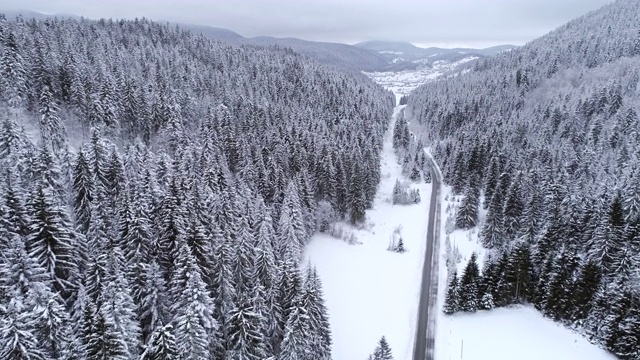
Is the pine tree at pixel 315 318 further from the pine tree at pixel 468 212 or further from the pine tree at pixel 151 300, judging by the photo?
the pine tree at pixel 468 212

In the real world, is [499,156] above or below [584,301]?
above

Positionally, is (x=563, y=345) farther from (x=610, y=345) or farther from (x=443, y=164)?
(x=443, y=164)

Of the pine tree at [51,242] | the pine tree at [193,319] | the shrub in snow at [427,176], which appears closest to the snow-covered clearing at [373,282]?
the pine tree at [193,319]

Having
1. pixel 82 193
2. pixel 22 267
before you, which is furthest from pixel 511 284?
pixel 82 193

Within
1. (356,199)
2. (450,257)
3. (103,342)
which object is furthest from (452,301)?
(103,342)

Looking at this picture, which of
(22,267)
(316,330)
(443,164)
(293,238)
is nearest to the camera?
(22,267)

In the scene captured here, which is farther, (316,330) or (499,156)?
(499,156)
